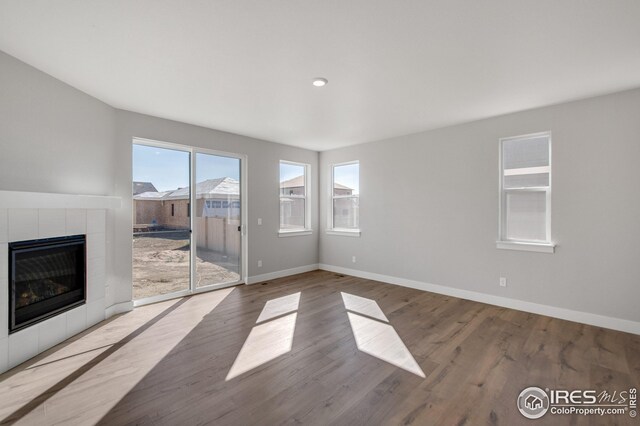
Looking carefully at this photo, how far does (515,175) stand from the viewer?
399 centimetres

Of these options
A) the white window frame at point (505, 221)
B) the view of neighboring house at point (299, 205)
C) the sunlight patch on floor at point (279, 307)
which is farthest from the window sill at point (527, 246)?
the sunlight patch on floor at point (279, 307)

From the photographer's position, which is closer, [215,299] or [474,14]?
[474,14]

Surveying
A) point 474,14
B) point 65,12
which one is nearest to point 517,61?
point 474,14

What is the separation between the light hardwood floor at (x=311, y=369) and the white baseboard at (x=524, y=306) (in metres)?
0.13

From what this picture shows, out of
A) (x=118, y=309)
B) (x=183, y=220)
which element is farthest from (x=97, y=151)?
(x=118, y=309)

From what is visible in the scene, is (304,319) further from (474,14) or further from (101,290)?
(474,14)

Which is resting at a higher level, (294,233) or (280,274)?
(294,233)

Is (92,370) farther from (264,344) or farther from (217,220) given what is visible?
(217,220)

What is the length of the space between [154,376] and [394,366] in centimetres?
199

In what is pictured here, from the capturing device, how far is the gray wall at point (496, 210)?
10.6 ft

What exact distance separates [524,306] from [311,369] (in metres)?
3.09

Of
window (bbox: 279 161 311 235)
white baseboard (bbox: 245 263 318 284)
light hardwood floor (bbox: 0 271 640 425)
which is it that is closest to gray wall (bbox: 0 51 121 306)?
light hardwood floor (bbox: 0 271 640 425)

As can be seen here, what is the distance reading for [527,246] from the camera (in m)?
3.79

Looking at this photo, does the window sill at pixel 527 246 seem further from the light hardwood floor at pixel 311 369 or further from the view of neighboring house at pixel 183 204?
the view of neighboring house at pixel 183 204
